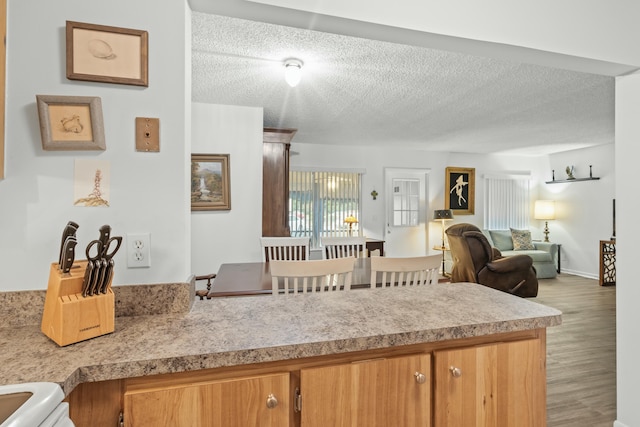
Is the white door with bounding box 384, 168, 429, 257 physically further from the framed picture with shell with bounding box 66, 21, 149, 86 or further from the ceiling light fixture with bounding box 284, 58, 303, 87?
the framed picture with shell with bounding box 66, 21, 149, 86

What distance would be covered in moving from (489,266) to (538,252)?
2165 mm

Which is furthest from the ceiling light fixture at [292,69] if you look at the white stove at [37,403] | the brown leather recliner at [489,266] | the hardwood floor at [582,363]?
the brown leather recliner at [489,266]

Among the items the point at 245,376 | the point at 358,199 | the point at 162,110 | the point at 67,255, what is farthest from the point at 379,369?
the point at 358,199

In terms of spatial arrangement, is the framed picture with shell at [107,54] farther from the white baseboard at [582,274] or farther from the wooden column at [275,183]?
the white baseboard at [582,274]

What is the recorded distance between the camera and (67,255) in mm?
927

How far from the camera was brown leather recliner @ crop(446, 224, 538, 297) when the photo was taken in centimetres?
436

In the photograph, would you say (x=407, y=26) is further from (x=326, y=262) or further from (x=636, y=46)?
(x=636, y=46)

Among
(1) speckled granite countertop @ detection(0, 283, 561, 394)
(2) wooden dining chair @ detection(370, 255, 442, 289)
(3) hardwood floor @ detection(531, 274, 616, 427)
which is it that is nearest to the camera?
(1) speckled granite countertop @ detection(0, 283, 561, 394)

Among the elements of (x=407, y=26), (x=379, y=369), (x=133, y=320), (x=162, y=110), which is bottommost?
(x=379, y=369)

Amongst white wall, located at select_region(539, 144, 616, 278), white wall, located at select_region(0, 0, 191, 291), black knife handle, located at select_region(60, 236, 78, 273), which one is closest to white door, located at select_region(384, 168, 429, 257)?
white wall, located at select_region(539, 144, 616, 278)

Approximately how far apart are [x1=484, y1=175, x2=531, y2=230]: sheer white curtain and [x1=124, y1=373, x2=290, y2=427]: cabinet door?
6701mm

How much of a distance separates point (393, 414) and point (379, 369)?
0.15 m

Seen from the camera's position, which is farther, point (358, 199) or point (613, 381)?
point (358, 199)

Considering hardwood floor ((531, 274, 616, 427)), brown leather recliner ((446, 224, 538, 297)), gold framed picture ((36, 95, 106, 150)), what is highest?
gold framed picture ((36, 95, 106, 150))
